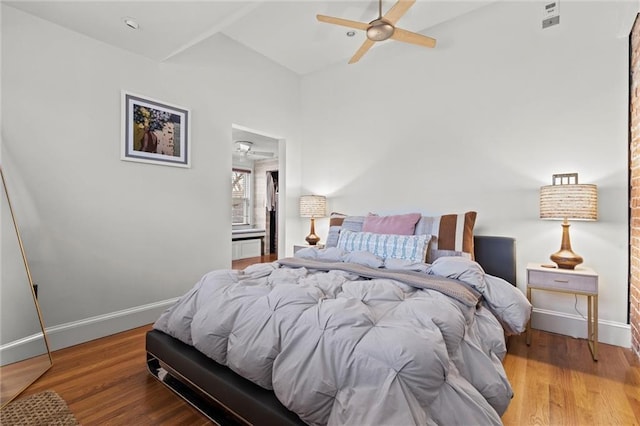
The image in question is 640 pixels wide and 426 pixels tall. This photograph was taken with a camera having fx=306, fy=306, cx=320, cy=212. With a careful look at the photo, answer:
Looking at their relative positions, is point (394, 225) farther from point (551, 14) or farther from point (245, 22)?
→ point (245, 22)

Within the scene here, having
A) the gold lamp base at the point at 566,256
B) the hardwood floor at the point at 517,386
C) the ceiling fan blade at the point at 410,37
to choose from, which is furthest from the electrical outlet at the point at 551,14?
the hardwood floor at the point at 517,386

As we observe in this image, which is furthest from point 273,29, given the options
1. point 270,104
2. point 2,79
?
point 2,79

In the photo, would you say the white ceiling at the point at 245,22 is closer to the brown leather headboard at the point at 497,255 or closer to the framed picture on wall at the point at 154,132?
the framed picture on wall at the point at 154,132

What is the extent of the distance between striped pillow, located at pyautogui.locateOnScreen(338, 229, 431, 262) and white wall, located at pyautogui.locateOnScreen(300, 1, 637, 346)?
925 mm

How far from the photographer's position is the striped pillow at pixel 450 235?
103 inches

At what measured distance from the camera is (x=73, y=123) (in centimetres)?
245

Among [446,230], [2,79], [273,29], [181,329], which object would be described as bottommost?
[181,329]

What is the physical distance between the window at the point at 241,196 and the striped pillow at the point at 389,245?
5.00m

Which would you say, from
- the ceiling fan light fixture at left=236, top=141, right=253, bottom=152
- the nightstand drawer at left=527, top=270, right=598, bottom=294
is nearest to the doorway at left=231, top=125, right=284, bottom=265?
the ceiling fan light fixture at left=236, top=141, right=253, bottom=152

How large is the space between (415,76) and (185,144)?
264 centimetres

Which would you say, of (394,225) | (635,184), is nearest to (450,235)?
(394,225)

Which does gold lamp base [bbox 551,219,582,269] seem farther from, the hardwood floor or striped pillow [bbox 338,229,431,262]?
striped pillow [bbox 338,229,431,262]

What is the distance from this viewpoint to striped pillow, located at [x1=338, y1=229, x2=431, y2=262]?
99.0 inches

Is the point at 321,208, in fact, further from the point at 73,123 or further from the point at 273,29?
the point at 73,123
